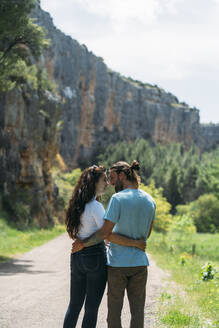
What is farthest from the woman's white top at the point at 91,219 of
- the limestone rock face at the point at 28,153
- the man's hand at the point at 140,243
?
the limestone rock face at the point at 28,153

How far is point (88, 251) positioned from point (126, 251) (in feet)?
1.35

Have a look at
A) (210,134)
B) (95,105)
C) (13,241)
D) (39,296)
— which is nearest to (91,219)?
(39,296)

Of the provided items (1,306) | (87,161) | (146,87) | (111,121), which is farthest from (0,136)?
(146,87)

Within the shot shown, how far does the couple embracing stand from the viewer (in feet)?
13.9

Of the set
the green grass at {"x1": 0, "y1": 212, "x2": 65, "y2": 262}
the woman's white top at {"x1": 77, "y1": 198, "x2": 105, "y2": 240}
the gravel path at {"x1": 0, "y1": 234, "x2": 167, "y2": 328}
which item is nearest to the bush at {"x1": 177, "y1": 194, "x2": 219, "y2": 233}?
the green grass at {"x1": 0, "y1": 212, "x2": 65, "y2": 262}

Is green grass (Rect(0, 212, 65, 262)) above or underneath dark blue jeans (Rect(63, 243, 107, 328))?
underneath

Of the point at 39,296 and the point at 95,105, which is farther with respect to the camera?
the point at 95,105

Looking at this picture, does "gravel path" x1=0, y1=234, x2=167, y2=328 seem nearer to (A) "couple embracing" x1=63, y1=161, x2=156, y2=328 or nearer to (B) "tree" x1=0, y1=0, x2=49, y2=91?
(A) "couple embracing" x1=63, y1=161, x2=156, y2=328

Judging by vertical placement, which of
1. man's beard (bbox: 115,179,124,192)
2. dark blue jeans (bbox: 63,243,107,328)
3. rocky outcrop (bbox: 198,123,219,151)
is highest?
rocky outcrop (bbox: 198,123,219,151)

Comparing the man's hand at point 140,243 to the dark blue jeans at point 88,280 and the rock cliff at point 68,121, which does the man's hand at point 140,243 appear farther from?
the rock cliff at point 68,121

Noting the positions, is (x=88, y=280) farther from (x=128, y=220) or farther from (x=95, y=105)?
(x=95, y=105)

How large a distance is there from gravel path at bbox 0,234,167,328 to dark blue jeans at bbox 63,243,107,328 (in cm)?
148

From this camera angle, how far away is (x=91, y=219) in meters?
4.41

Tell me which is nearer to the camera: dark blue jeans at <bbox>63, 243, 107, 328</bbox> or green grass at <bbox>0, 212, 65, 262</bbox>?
dark blue jeans at <bbox>63, 243, 107, 328</bbox>
